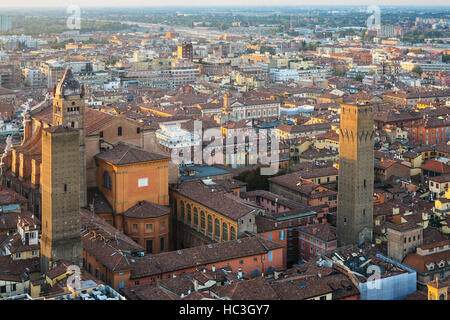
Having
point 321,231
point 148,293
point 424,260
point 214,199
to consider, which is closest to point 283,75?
point 214,199

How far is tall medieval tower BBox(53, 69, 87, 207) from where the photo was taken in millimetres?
25328

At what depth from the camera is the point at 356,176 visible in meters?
24.2

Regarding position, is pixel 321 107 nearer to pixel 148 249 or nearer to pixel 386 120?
pixel 386 120

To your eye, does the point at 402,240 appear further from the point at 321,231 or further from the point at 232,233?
the point at 232,233

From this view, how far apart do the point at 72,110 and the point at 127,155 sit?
97.0 inches

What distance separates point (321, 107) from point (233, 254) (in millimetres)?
33104

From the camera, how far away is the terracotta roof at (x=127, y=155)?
25.2 metres

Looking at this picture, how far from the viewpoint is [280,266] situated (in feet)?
73.4

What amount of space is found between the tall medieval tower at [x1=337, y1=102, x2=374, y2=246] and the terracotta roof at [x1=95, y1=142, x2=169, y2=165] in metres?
6.24

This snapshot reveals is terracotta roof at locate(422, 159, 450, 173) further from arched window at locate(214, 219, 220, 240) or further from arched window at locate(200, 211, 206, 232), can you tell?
arched window at locate(214, 219, 220, 240)

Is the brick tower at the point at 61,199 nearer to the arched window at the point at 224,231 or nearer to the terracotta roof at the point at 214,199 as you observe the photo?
the arched window at the point at 224,231

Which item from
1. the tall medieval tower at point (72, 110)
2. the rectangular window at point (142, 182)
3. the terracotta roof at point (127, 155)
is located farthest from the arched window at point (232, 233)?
the tall medieval tower at point (72, 110)

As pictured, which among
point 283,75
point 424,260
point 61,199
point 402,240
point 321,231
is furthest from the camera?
point 283,75

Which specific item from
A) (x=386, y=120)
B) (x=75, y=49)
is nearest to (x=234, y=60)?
(x=75, y=49)
